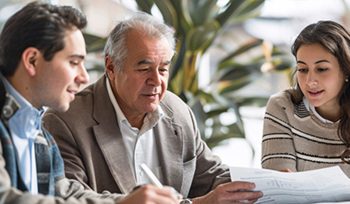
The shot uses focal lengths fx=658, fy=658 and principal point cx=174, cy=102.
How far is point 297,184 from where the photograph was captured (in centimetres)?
180

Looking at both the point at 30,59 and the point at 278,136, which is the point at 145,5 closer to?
the point at 278,136

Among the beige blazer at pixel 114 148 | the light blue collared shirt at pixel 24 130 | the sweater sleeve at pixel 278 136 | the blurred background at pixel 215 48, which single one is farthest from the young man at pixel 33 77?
the blurred background at pixel 215 48

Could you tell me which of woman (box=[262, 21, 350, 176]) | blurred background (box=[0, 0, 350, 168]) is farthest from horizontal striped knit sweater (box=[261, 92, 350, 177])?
blurred background (box=[0, 0, 350, 168])

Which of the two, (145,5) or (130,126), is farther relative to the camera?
(145,5)

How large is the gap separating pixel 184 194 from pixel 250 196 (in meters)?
0.38

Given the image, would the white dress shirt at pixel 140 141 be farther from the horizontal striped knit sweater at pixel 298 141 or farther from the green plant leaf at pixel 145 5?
the green plant leaf at pixel 145 5

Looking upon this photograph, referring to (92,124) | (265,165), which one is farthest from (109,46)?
(265,165)

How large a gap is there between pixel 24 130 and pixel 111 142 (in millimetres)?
568

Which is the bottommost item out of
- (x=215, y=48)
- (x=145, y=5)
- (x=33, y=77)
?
(x=215, y=48)

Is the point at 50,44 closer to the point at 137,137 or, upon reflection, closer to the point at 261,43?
the point at 137,137

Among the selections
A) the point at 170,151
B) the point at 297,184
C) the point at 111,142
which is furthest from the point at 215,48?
the point at 297,184

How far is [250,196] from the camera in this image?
1.78m

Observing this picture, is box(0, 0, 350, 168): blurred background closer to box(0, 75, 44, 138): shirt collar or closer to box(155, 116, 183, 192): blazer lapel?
box(155, 116, 183, 192): blazer lapel

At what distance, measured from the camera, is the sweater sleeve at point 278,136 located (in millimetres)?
2238
